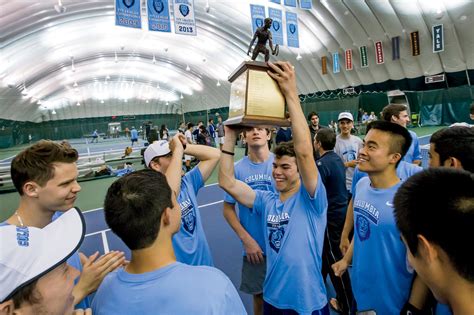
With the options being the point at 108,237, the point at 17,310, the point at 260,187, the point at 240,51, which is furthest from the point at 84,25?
the point at 17,310

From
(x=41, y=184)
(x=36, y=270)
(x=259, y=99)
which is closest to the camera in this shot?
(x=36, y=270)

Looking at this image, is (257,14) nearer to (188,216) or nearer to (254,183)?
(254,183)

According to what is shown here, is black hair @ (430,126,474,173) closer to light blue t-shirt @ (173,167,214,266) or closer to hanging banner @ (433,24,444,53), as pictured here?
light blue t-shirt @ (173,167,214,266)

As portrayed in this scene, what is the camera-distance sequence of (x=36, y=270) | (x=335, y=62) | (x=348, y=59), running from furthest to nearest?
(x=335, y=62), (x=348, y=59), (x=36, y=270)

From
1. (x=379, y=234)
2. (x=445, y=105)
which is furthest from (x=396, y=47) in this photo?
(x=379, y=234)

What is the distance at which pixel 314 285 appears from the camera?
210 cm

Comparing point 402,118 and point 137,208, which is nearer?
point 137,208

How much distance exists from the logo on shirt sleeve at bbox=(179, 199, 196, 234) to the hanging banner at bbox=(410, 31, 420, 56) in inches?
923

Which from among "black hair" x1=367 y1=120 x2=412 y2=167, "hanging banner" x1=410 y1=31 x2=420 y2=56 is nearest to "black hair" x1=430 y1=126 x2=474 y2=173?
"black hair" x1=367 y1=120 x2=412 y2=167

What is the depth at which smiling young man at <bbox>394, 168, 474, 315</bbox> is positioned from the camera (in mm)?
1045

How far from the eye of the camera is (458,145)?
200cm

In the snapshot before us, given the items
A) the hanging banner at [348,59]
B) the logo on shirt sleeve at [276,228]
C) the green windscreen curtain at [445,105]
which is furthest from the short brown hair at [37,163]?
the hanging banner at [348,59]

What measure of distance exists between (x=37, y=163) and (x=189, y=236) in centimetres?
118

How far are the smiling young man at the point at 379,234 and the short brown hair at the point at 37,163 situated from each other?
2.11m
